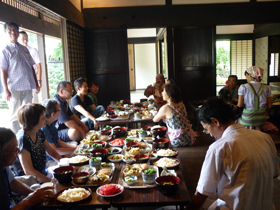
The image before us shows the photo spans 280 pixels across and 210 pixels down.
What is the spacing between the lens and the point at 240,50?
1035cm

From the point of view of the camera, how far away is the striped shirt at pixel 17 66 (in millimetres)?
3433

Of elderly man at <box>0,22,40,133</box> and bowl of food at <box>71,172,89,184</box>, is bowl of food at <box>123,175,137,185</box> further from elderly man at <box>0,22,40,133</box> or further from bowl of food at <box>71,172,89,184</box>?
elderly man at <box>0,22,40,133</box>

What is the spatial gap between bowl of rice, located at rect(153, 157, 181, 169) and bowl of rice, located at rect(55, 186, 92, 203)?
2.16ft

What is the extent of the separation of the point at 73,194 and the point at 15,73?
240 centimetres

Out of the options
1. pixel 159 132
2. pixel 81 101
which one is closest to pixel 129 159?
pixel 159 132

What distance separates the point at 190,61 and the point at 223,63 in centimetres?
596

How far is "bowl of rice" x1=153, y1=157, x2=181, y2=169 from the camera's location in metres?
2.16

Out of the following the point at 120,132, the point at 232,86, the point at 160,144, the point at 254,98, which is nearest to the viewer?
the point at 160,144

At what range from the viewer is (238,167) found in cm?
154

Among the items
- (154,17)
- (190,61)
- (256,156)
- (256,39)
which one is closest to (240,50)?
(256,39)

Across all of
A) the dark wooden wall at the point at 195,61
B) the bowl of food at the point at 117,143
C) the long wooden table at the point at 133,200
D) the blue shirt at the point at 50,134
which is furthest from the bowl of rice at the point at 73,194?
the dark wooden wall at the point at 195,61

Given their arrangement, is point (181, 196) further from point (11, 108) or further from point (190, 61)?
point (190, 61)

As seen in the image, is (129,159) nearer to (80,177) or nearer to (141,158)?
(141,158)

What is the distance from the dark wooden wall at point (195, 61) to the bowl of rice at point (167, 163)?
5.24 meters
